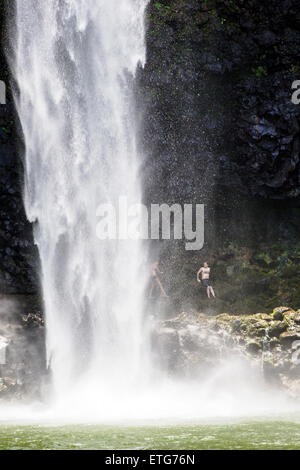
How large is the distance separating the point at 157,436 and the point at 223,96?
41.2 feet

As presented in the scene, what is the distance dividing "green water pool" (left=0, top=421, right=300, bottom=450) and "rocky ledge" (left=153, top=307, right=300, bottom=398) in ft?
14.1

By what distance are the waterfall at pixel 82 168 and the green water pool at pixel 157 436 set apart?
18.2ft

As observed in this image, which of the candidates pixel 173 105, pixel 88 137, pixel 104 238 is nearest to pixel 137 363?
pixel 104 238

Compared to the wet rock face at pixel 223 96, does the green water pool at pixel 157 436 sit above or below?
below

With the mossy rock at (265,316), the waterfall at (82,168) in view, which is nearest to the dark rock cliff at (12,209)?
the waterfall at (82,168)

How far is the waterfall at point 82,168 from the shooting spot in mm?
14883

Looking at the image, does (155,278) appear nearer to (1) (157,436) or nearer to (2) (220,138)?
(2) (220,138)

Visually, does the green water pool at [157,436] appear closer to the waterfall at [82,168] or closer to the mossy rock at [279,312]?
the mossy rock at [279,312]

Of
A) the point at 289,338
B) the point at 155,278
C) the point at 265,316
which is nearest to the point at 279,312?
the point at 265,316

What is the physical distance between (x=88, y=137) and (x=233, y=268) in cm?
659

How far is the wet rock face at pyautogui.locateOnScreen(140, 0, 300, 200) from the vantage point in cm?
1666

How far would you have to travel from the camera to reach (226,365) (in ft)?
45.8

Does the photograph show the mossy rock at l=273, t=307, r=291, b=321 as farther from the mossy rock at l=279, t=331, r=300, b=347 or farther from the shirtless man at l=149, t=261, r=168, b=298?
the shirtless man at l=149, t=261, r=168, b=298

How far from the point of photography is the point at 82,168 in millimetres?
15898
